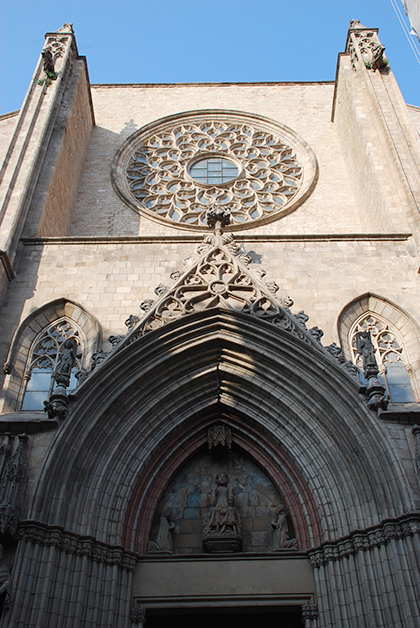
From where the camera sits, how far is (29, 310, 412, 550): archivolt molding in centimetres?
777

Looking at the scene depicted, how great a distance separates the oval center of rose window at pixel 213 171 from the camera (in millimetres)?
17031

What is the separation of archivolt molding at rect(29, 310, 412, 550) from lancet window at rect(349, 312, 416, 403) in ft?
4.72

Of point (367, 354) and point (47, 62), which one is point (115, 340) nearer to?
point (367, 354)

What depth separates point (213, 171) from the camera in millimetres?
17344

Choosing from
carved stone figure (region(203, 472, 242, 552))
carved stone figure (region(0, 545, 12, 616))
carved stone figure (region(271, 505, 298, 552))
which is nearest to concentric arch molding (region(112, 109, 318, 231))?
carved stone figure (region(203, 472, 242, 552))

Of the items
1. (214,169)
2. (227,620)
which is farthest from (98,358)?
(214,169)

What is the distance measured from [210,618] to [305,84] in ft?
56.7

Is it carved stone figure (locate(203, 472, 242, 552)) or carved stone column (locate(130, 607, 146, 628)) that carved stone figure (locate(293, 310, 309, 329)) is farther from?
carved stone column (locate(130, 607, 146, 628))

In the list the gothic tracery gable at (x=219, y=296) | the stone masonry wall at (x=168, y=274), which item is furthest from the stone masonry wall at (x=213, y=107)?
the gothic tracery gable at (x=219, y=296)

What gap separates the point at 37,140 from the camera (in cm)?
1301

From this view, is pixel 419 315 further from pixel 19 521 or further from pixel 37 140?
pixel 37 140

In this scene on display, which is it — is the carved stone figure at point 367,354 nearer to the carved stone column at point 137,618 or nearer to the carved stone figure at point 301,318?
the carved stone figure at point 301,318

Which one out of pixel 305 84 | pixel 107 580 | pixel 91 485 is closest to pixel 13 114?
pixel 305 84

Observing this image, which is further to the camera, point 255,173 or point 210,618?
point 255,173
